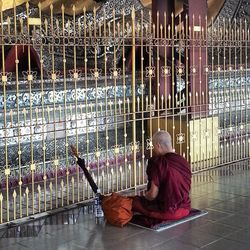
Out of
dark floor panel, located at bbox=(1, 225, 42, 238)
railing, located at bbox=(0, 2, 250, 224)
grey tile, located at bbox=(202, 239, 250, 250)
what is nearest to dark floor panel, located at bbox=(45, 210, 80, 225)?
dark floor panel, located at bbox=(1, 225, 42, 238)

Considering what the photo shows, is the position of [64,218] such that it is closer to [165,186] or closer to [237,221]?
[165,186]

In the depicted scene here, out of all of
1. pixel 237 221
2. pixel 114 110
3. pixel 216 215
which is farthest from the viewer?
pixel 114 110

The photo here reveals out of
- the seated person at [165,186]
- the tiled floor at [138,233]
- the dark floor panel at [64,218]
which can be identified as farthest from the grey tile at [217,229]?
the dark floor panel at [64,218]

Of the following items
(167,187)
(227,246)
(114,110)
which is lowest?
Result: (227,246)

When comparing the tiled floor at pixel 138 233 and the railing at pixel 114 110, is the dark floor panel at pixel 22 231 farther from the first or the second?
the railing at pixel 114 110

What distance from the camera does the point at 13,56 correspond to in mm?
8086

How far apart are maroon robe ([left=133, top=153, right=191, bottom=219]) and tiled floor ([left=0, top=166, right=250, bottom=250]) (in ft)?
0.72

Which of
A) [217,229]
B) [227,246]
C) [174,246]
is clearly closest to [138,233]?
[174,246]

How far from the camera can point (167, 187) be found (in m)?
5.50

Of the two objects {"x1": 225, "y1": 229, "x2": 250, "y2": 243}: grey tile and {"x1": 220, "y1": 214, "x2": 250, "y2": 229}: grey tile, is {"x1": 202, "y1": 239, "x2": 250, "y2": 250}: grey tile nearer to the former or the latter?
{"x1": 225, "y1": 229, "x2": 250, "y2": 243}: grey tile

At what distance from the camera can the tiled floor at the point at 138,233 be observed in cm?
496

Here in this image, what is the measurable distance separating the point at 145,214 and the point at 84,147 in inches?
126

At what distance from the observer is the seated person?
5.49 metres

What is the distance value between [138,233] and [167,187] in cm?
57
